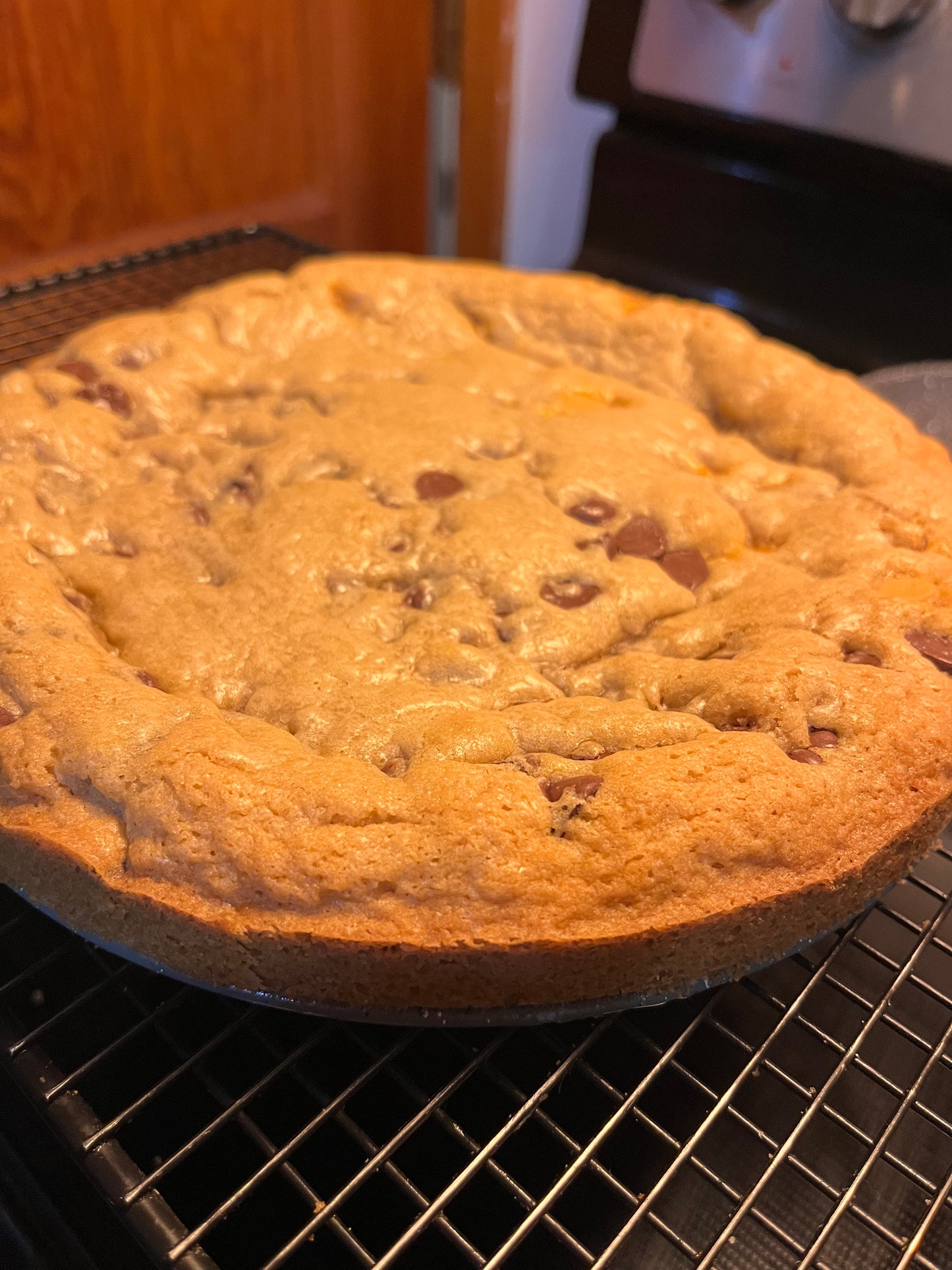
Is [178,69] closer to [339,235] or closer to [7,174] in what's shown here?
[7,174]

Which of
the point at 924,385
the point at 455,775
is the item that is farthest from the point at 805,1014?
the point at 924,385

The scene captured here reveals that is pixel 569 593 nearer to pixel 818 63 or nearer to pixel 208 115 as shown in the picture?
pixel 818 63

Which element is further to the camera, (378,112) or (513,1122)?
(378,112)

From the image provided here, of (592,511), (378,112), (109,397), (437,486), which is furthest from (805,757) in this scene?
(378,112)

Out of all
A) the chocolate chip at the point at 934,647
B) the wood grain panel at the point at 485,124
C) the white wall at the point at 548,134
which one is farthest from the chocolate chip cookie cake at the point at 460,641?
the wood grain panel at the point at 485,124

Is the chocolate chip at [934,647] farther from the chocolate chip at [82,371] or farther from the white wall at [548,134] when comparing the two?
the white wall at [548,134]

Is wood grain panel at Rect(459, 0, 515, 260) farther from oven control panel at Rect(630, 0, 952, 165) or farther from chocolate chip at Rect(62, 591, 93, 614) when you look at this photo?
chocolate chip at Rect(62, 591, 93, 614)

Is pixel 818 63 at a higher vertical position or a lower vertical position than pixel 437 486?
higher
